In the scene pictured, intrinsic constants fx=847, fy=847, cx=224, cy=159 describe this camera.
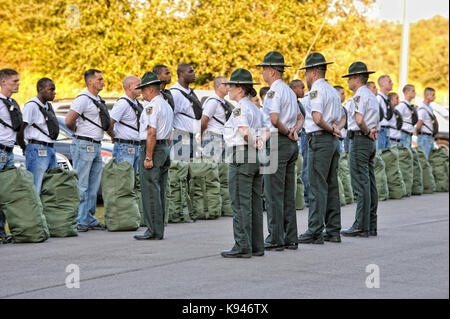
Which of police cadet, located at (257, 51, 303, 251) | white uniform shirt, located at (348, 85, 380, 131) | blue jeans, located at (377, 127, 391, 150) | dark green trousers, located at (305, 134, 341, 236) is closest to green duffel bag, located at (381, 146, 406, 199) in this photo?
blue jeans, located at (377, 127, 391, 150)

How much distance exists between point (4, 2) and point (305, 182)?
45.9 ft

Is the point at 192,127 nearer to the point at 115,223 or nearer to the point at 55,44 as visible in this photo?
the point at 115,223

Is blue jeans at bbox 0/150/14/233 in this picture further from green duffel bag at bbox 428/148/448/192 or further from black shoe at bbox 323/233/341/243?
green duffel bag at bbox 428/148/448/192

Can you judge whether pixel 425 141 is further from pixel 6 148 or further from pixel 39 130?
pixel 6 148

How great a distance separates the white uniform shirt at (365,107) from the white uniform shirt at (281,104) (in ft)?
5.13

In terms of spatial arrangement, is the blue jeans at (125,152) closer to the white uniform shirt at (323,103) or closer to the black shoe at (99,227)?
the black shoe at (99,227)

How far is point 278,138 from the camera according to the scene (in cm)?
943

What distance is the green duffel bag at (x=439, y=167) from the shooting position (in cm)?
1845

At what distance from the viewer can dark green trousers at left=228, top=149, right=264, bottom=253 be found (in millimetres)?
8812

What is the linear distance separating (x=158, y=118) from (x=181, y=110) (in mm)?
2485

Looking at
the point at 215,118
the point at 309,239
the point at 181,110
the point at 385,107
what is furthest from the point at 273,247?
the point at 385,107

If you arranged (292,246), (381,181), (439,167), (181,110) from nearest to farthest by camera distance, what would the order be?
(292,246) < (181,110) < (381,181) < (439,167)

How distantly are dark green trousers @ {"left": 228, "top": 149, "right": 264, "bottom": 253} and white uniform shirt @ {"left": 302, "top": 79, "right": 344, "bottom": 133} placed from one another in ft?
4.44
